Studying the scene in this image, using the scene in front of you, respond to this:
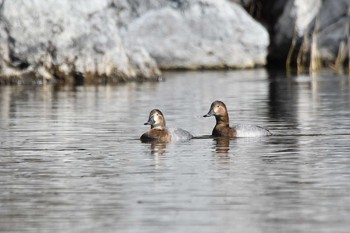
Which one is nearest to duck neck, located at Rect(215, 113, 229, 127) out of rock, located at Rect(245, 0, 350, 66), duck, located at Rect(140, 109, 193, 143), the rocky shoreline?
duck, located at Rect(140, 109, 193, 143)

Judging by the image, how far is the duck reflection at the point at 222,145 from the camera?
16.6 m

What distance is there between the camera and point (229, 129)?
18.9 m

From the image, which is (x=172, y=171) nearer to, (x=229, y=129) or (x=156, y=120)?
(x=156, y=120)

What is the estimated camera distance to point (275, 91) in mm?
32688

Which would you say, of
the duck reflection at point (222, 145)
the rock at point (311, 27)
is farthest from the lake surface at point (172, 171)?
the rock at point (311, 27)

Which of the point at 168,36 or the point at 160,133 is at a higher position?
the point at 168,36

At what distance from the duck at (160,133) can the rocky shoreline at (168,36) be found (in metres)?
19.2

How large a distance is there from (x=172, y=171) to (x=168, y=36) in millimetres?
33253

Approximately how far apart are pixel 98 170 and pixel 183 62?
108 ft

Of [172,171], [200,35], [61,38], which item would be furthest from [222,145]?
[200,35]

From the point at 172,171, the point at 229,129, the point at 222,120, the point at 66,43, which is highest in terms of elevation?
the point at 66,43

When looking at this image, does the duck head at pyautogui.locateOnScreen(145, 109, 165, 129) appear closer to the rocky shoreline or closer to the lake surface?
the lake surface

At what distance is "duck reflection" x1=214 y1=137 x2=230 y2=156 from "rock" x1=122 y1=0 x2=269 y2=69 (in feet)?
94.1

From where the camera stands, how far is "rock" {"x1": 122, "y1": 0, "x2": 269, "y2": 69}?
156ft
